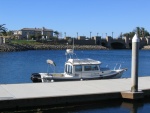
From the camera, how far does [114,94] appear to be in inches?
808

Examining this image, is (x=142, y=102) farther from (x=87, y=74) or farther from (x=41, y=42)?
(x=41, y=42)

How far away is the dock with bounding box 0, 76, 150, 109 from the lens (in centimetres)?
1797

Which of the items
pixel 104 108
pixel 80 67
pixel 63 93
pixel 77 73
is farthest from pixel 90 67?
pixel 63 93

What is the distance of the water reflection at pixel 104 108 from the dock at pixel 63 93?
255 mm

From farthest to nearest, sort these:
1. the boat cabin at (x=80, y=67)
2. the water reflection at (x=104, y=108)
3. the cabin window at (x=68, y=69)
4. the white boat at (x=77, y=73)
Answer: the cabin window at (x=68, y=69)
the boat cabin at (x=80, y=67)
the white boat at (x=77, y=73)
the water reflection at (x=104, y=108)

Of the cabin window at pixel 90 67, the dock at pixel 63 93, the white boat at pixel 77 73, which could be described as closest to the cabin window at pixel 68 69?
the white boat at pixel 77 73

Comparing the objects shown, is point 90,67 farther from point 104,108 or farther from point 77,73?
point 104,108

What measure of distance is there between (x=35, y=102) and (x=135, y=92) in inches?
239

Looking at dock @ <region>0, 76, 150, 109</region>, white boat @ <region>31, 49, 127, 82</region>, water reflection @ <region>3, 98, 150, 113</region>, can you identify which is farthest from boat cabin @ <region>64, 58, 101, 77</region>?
water reflection @ <region>3, 98, 150, 113</region>

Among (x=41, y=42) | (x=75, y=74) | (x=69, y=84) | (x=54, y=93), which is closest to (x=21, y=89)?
(x=54, y=93)

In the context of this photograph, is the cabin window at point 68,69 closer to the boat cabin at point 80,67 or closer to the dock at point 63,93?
the boat cabin at point 80,67

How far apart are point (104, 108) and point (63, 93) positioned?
8.06 ft

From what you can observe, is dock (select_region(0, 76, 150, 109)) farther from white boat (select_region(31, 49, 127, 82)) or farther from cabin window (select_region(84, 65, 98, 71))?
cabin window (select_region(84, 65, 98, 71))

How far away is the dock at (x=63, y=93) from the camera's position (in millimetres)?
17969
